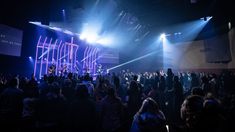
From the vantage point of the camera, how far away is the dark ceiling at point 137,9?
362 inches

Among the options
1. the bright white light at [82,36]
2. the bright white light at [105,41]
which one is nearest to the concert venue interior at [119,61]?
the bright white light at [82,36]

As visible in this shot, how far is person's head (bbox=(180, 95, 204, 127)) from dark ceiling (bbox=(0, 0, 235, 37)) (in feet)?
27.6

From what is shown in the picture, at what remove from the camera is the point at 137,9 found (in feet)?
39.1

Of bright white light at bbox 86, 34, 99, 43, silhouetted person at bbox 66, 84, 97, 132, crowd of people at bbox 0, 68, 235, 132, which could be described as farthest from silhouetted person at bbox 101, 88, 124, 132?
bright white light at bbox 86, 34, 99, 43

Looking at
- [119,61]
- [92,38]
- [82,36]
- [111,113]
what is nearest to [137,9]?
[92,38]

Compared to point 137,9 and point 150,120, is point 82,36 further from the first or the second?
point 150,120

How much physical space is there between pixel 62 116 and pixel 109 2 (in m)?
9.22

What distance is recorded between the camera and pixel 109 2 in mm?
11102

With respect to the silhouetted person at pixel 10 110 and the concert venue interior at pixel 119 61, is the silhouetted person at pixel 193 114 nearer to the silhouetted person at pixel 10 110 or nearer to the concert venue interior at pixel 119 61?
the concert venue interior at pixel 119 61

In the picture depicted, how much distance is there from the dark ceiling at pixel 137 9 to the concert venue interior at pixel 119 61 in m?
0.06

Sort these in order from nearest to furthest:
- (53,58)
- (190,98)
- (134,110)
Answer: (190,98) → (134,110) → (53,58)

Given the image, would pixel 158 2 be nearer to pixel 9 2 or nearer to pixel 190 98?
pixel 9 2

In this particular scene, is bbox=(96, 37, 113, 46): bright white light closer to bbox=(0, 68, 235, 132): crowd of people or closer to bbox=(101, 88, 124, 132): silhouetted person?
bbox=(0, 68, 235, 132): crowd of people

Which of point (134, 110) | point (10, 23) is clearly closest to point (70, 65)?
point (10, 23)
